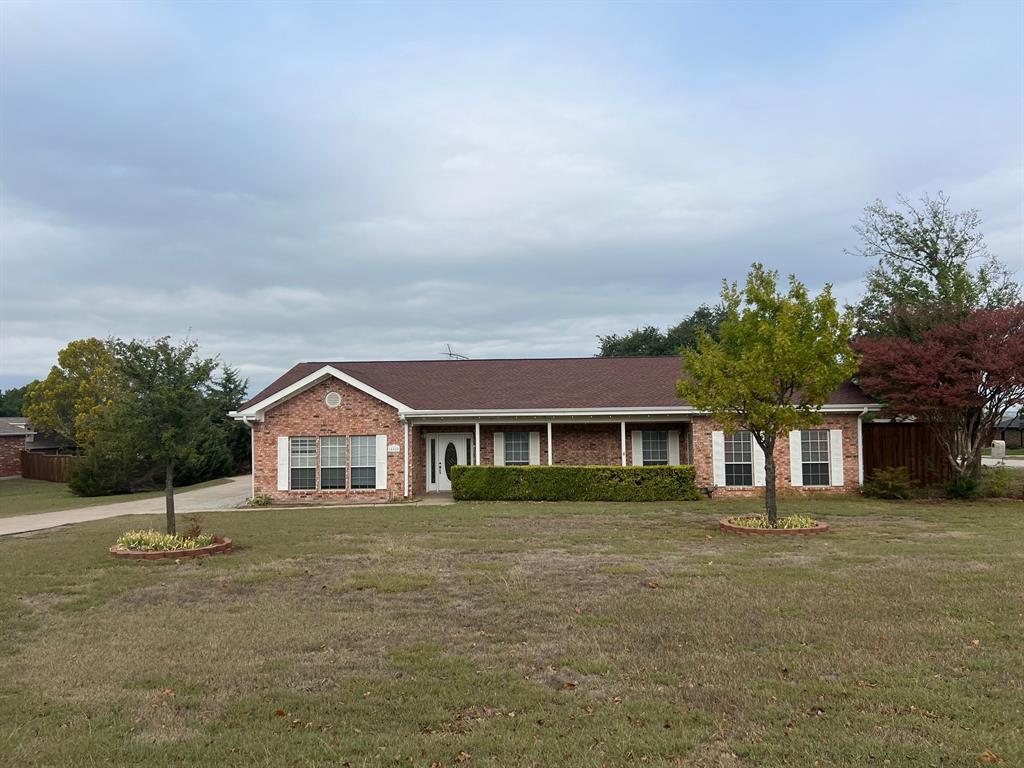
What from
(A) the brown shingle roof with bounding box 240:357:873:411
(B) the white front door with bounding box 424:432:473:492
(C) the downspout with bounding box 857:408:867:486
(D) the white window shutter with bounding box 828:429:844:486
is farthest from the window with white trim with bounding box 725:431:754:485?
(B) the white front door with bounding box 424:432:473:492

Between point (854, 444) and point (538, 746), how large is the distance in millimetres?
19224

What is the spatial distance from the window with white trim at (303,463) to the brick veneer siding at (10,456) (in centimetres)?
3327

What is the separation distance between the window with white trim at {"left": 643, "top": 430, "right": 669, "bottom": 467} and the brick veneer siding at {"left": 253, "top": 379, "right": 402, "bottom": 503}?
300 inches

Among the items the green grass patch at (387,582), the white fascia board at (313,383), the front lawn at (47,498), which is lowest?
the front lawn at (47,498)

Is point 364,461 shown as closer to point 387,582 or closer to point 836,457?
point 387,582

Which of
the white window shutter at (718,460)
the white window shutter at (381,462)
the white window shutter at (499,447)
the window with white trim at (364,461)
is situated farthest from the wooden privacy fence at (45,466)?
the white window shutter at (718,460)

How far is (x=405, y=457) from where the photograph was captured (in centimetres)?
2148

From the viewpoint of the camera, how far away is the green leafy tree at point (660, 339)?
54688 mm

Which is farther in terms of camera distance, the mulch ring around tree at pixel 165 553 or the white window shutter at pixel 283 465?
the white window shutter at pixel 283 465

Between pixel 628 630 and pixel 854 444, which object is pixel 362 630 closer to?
pixel 628 630

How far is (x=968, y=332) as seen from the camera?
61.2ft

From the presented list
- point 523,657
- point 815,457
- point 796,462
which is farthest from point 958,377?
point 523,657

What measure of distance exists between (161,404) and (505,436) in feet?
40.6

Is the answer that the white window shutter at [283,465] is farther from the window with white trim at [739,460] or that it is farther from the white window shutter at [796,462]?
the white window shutter at [796,462]
